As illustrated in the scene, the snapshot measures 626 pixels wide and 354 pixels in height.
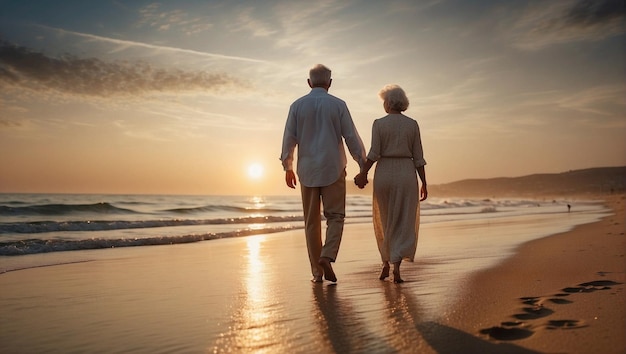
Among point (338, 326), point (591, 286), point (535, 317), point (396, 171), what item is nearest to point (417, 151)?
point (396, 171)

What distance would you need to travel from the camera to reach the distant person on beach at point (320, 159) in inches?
202

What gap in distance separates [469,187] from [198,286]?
118 meters

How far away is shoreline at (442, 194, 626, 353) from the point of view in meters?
2.64

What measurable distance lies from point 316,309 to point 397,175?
1906mm

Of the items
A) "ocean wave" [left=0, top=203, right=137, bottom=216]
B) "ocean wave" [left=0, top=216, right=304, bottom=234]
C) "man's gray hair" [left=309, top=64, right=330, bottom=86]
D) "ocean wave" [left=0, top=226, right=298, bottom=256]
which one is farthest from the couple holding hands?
"ocean wave" [left=0, top=203, right=137, bottom=216]

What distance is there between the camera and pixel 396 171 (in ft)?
16.9

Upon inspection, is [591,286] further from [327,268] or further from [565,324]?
[327,268]

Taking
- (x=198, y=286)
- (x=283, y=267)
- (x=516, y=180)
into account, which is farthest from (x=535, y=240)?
(x=516, y=180)

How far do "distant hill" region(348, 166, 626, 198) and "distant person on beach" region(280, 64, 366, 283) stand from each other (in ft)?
281

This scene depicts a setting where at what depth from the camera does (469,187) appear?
383 ft

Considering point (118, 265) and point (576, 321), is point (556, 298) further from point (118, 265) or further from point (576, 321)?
point (118, 265)

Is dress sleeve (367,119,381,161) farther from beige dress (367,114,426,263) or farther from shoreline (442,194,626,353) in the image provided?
shoreline (442,194,626,353)

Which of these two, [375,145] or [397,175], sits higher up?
[375,145]

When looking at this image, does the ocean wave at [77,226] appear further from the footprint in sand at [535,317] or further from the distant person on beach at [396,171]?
the footprint in sand at [535,317]
